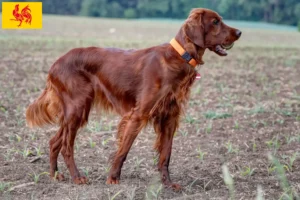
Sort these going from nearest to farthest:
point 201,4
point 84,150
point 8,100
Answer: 1. point 84,150
2. point 8,100
3. point 201,4

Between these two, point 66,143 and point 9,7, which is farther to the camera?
point 9,7

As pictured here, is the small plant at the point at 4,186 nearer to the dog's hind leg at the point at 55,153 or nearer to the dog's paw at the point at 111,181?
the dog's hind leg at the point at 55,153

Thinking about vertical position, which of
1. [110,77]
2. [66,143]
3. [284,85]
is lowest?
[284,85]

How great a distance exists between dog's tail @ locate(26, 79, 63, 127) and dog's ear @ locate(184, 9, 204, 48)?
1331 mm

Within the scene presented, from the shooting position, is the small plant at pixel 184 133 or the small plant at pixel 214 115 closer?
the small plant at pixel 184 133

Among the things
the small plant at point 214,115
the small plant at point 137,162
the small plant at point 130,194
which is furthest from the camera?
the small plant at point 214,115

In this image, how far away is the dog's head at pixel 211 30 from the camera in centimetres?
444

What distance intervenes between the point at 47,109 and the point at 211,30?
1679 millimetres

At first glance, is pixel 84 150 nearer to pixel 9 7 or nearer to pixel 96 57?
pixel 96 57

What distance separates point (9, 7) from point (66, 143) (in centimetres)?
580

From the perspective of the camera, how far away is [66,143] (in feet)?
15.6

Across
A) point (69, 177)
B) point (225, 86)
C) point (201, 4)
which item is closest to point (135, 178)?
point (69, 177)

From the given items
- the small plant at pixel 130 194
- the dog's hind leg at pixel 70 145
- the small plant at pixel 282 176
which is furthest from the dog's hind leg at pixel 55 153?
the small plant at pixel 282 176

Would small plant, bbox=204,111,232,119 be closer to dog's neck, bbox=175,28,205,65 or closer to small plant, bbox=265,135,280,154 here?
small plant, bbox=265,135,280,154
